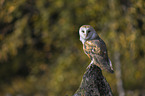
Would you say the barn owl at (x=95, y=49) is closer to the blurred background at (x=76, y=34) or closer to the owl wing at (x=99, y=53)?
the owl wing at (x=99, y=53)

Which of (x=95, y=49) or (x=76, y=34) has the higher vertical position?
(x=95, y=49)

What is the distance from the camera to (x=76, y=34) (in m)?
6.21

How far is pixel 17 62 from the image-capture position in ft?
28.6

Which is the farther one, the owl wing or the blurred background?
the blurred background

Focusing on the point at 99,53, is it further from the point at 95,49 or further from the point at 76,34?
the point at 76,34

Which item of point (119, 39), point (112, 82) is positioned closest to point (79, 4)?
point (119, 39)

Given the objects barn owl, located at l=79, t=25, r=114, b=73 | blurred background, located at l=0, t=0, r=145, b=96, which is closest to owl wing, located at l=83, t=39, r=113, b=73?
barn owl, located at l=79, t=25, r=114, b=73

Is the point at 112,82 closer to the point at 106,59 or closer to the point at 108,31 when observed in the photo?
the point at 108,31

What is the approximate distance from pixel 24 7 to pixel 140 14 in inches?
106

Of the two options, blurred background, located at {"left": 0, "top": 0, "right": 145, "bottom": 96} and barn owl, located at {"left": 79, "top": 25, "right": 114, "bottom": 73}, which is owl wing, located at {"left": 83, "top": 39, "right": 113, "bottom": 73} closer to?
barn owl, located at {"left": 79, "top": 25, "right": 114, "bottom": 73}

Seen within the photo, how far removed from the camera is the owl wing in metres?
2.46

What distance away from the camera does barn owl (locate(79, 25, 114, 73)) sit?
2469 mm

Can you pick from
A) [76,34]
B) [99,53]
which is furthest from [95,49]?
[76,34]

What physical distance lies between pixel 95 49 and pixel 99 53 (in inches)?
2.5
